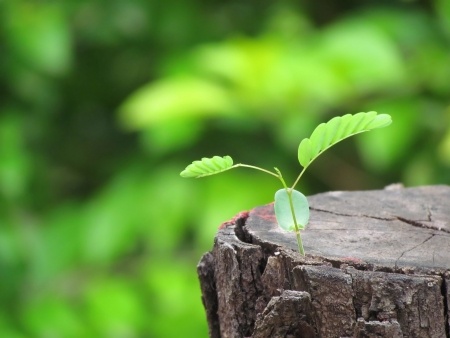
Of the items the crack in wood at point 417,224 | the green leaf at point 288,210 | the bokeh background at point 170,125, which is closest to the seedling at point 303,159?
the green leaf at point 288,210

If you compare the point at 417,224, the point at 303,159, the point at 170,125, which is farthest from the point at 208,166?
the point at 170,125

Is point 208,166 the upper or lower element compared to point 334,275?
upper

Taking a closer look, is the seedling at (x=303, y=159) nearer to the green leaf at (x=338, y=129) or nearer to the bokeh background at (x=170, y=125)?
the green leaf at (x=338, y=129)

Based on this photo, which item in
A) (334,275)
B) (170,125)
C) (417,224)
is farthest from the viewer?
(170,125)

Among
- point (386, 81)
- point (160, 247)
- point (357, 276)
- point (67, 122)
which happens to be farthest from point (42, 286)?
point (357, 276)

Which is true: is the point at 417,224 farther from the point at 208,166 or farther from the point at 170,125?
the point at 170,125

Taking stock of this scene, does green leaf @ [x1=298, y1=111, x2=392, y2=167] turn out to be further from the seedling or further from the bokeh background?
the bokeh background
